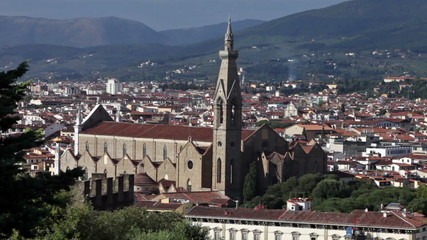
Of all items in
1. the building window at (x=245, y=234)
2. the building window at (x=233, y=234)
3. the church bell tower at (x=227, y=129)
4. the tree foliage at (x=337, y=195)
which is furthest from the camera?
the church bell tower at (x=227, y=129)

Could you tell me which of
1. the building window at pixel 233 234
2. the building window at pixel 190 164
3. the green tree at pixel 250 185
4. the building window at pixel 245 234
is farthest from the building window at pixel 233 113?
the building window at pixel 245 234

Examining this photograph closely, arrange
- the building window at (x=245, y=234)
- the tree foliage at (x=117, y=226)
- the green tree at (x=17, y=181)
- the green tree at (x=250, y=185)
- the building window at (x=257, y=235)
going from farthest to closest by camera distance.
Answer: the green tree at (x=250, y=185), the building window at (x=245, y=234), the building window at (x=257, y=235), the tree foliage at (x=117, y=226), the green tree at (x=17, y=181)

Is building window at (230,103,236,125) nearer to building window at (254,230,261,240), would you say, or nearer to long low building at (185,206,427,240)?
long low building at (185,206,427,240)

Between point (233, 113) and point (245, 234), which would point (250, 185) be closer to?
point (233, 113)

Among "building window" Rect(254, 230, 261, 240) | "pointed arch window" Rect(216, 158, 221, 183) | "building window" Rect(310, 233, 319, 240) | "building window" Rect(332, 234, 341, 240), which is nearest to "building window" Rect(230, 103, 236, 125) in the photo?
"pointed arch window" Rect(216, 158, 221, 183)

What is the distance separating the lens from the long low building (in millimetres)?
40188

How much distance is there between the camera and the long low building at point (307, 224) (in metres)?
40.2

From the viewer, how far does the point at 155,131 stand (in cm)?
6300

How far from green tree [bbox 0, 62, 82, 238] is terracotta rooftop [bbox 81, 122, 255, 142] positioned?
44.2m

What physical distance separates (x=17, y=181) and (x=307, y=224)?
27320 mm

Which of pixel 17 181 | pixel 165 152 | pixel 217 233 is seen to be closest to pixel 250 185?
pixel 165 152

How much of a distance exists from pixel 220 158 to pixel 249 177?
1699 mm

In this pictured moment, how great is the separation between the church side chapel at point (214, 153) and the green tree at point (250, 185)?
2.03 feet

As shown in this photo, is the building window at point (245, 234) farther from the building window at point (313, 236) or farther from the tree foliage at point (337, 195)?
the tree foliage at point (337, 195)
